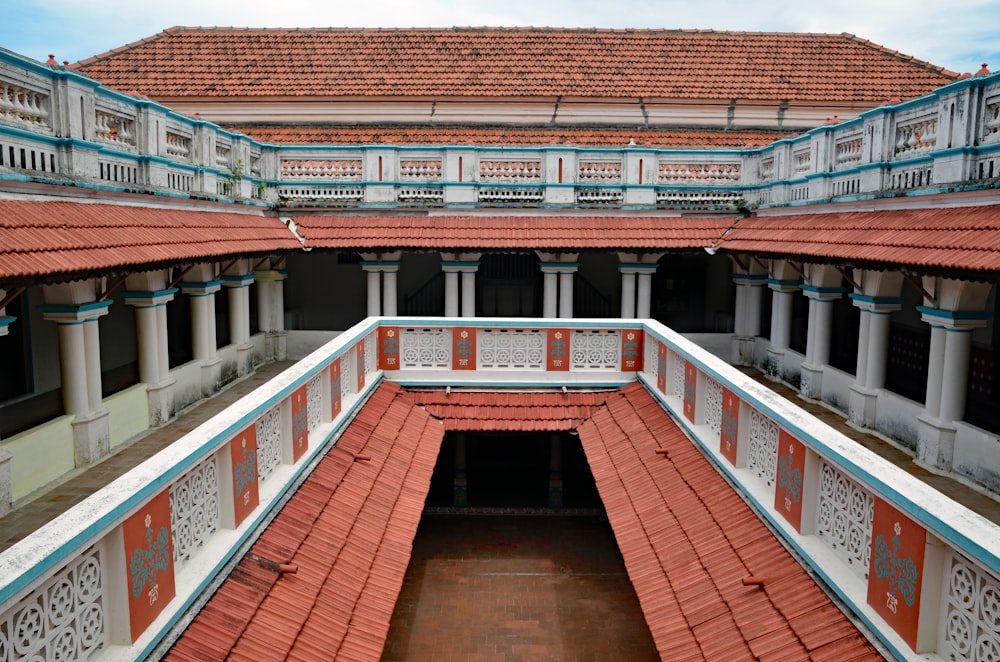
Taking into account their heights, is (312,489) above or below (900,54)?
below

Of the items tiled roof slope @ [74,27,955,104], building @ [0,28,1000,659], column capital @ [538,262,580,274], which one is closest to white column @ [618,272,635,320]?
building @ [0,28,1000,659]

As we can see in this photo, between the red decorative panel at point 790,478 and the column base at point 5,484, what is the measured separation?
602cm

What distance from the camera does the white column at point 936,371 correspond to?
7613 mm

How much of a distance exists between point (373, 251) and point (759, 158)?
7.95 m

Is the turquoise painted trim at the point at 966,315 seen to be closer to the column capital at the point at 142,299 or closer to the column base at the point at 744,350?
the column base at the point at 744,350

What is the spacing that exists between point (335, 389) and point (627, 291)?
28.2 ft

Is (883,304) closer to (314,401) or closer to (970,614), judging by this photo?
(970,614)

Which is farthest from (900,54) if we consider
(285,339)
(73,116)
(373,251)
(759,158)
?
(73,116)

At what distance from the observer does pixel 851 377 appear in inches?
387

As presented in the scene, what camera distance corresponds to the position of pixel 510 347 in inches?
424

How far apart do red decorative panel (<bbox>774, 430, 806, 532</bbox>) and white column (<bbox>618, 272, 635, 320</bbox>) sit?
32.0 ft

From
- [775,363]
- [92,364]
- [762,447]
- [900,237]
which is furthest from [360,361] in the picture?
[775,363]

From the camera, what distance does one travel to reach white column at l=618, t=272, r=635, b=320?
14.7m

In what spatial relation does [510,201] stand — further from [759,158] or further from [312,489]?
[312,489]
